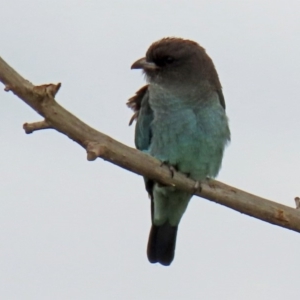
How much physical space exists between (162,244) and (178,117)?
160 cm

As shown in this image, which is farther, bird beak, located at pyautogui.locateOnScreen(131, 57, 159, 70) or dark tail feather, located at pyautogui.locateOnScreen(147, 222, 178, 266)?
dark tail feather, located at pyautogui.locateOnScreen(147, 222, 178, 266)

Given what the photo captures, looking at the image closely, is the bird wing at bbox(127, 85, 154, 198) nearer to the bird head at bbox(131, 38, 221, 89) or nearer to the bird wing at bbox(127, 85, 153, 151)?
the bird wing at bbox(127, 85, 153, 151)

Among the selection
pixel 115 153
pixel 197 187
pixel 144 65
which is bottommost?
pixel 115 153

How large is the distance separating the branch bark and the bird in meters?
0.61

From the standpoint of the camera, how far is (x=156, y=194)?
7.66 metres

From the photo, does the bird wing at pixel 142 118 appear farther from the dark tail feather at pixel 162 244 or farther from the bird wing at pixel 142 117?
the dark tail feather at pixel 162 244

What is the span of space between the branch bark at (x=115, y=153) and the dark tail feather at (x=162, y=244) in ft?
6.26

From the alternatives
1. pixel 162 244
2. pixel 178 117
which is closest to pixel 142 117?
pixel 178 117

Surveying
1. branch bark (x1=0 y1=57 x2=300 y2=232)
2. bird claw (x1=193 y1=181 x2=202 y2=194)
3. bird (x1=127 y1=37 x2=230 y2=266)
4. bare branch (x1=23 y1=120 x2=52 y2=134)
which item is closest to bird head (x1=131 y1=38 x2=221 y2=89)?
bird (x1=127 y1=37 x2=230 y2=266)

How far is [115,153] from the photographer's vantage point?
5.48 m

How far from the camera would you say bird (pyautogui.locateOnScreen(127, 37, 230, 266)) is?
23.2 feet

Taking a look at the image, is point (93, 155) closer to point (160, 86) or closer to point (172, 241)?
point (160, 86)

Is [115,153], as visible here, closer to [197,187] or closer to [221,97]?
[197,187]

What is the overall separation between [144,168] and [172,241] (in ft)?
8.89
